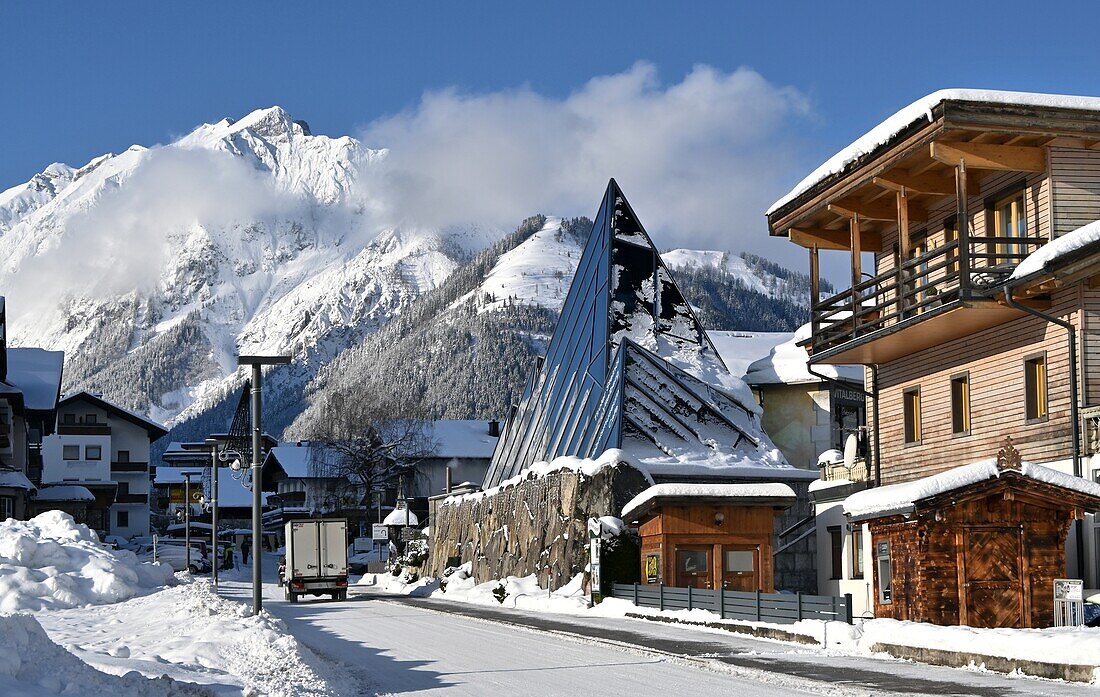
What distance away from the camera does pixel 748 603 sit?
2741 centimetres

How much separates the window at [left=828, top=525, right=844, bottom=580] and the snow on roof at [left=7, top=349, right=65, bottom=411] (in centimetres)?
5447

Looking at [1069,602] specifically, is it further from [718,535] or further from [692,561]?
[692,561]

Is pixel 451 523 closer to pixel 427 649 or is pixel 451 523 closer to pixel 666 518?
pixel 666 518

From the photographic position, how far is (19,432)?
246ft

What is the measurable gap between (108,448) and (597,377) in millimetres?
58735

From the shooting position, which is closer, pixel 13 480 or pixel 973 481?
pixel 973 481

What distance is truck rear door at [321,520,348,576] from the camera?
162ft

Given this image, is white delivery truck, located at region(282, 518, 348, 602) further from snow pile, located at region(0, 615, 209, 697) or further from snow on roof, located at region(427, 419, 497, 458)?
snow on roof, located at region(427, 419, 497, 458)

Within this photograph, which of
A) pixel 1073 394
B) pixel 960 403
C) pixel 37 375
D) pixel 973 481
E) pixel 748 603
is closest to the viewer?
pixel 973 481

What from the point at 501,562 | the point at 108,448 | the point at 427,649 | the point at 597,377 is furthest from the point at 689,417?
the point at 108,448

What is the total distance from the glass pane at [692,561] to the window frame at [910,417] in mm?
6056

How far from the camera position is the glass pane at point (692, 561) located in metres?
34.4

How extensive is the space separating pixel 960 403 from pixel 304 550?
89.1 feet

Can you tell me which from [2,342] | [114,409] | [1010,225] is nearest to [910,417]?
[1010,225]
